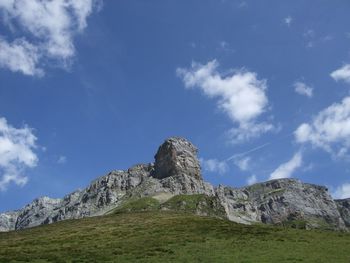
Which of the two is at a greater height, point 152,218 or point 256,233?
point 152,218

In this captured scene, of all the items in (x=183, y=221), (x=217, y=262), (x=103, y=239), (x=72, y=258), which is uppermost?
(x=183, y=221)

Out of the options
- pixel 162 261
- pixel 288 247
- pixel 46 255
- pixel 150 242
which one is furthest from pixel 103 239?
pixel 288 247

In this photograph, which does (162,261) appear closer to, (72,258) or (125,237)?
(72,258)

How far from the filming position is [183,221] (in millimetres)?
95312

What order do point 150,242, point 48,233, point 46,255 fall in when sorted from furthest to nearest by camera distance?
Answer: point 48,233, point 150,242, point 46,255

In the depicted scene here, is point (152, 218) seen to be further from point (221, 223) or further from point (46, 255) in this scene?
point (46, 255)

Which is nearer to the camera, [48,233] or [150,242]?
[150,242]

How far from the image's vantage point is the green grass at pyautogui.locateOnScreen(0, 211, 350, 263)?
58750 millimetres

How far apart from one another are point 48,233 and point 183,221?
995 inches

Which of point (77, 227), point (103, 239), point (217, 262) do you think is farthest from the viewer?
point (77, 227)

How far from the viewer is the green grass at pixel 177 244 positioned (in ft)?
193

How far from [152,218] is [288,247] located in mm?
42937

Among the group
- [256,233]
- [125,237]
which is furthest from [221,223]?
[125,237]

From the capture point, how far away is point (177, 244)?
225 ft
